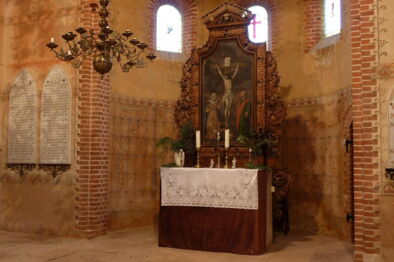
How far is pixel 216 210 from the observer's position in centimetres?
704

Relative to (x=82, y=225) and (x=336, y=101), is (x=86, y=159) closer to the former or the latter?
(x=82, y=225)

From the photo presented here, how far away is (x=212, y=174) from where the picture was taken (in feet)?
23.3

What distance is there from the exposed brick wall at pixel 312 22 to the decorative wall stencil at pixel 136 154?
3260mm

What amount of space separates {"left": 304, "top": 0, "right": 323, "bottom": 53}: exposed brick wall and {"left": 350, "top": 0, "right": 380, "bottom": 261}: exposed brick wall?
3.14 metres

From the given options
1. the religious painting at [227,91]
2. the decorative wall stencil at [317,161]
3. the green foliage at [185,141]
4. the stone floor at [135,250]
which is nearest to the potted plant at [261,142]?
the religious painting at [227,91]

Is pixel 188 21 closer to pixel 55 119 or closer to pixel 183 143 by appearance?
pixel 183 143

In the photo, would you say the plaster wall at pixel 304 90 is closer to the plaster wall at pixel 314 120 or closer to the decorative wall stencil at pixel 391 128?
the plaster wall at pixel 314 120

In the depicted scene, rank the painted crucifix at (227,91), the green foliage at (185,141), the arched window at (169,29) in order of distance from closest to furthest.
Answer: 1. the green foliage at (185,141)
2. the painted crucifix at (227,91)
3. the arched window at (169,29)

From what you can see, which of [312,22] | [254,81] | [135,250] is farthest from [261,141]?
[312,22]

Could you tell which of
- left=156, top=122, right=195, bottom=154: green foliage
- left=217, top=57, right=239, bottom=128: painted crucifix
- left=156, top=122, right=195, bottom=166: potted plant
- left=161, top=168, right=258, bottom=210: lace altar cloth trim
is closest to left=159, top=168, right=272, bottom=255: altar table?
left=161, top=168, right=258, bottom=210: lace altar cloth trim

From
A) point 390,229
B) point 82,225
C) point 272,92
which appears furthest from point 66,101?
point 390,229

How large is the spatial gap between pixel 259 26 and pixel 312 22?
1305 millimetres

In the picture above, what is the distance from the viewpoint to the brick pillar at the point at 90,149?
27.0ft

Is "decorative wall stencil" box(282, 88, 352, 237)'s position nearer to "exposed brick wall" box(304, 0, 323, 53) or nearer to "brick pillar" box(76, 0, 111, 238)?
"exposed brick wall" box(304, 0, 323, 53)
